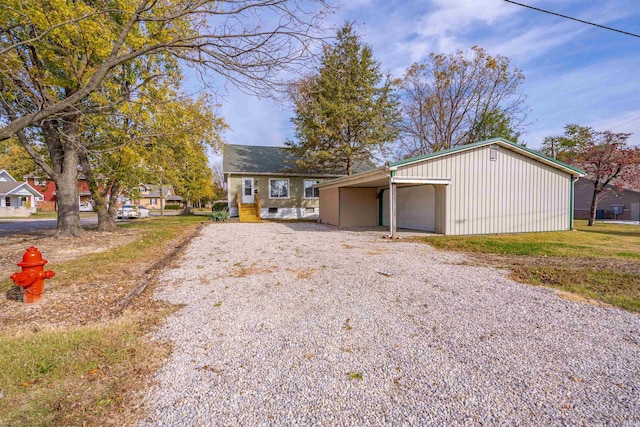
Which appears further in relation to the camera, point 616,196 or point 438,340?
point 616,196

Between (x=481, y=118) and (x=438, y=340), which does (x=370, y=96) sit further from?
(x=438, y=340)

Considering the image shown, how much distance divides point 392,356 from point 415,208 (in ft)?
40.5

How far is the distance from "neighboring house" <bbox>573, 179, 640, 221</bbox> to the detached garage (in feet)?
54.3

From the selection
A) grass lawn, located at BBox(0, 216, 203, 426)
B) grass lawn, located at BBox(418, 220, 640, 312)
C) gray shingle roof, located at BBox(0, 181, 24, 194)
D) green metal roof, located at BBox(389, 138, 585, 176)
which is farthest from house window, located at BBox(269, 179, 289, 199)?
gray shingle roof, located at BBox(0, 181, 24, 194)

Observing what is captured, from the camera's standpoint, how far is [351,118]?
19531mm

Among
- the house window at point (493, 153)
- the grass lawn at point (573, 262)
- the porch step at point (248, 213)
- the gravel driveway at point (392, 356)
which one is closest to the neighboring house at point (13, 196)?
the porch step at point (248, 213)

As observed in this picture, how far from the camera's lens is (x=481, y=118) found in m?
23.2

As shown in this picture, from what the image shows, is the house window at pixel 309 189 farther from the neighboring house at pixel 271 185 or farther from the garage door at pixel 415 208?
the garage door at pixel 415 208

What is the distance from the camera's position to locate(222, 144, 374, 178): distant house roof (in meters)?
21.2

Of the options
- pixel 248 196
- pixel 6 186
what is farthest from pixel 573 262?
pixel 6 186

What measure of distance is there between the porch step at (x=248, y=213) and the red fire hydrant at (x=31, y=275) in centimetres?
1458

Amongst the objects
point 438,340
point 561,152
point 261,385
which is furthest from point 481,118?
point 261,385

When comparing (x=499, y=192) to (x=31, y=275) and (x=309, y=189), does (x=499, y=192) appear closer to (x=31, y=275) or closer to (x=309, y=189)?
(x=309, y=189)

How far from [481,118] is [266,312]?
25.0m
